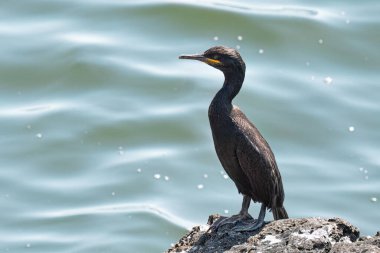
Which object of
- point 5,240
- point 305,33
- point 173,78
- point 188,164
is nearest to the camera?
Answer: point 5,240

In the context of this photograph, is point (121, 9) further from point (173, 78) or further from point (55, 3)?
point (173, 78)

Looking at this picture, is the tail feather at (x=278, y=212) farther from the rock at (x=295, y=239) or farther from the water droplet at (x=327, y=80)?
the water droplet at (x=327, y=80)

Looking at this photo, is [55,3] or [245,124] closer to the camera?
[245,124]

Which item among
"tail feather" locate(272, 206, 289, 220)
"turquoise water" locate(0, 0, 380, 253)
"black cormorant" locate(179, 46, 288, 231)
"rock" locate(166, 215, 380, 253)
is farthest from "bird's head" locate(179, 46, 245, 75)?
"turquoise water" locate(0, 0, 380, 253)

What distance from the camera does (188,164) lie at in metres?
15.8

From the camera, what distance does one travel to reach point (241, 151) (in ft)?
29.9

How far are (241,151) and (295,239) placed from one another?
1510mm

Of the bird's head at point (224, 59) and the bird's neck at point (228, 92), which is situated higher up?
the bird's head at point (224, 59)

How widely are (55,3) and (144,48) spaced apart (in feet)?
6.50

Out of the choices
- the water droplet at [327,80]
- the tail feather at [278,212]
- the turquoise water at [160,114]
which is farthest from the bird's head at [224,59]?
the water droplet at [327,80]

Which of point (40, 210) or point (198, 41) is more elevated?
point (198, 41)

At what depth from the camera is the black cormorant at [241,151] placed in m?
9.13

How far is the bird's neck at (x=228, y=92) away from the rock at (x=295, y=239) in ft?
3.80

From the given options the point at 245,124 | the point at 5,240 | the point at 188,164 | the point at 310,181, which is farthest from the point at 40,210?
the point at 245,124
